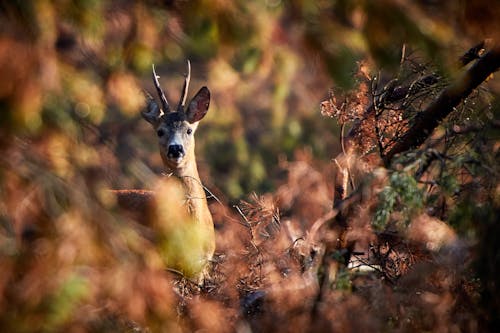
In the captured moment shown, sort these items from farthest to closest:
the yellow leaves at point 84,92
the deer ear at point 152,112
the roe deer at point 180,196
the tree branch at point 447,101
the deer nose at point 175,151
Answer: the deer ear at point 152,112
the deer nose at point 175,151
the tree branch at point 447,101
the yellow leaves at point 84,92
the roe deer at point 180,196

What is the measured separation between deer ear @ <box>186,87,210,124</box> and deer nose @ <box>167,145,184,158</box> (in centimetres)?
71

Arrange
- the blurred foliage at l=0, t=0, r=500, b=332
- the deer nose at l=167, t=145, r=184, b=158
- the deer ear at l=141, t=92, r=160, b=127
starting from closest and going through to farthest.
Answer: the blurred foliage at l=0, t=0, r=500, b=332, the deer nose at l=167, t=145, r=184, b=158, the deer ear at l=141, t=92, r=160, b=127

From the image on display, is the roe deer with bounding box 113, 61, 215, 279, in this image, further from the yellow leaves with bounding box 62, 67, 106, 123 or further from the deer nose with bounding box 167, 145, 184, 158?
the yellow leaves with bounding box 62, 67, 106, 123

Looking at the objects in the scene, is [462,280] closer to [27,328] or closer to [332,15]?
[332,15]

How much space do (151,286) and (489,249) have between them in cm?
177

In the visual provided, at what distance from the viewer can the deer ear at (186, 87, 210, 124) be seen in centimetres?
923

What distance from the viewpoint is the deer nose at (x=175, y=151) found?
27.9 ft

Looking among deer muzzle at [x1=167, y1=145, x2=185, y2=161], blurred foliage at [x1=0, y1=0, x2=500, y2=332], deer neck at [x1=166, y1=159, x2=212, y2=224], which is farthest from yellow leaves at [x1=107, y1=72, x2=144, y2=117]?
deer muzzle at [x1=167, y1=145, x2=185, y2=161]

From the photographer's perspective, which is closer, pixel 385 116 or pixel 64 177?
pixel 64 177

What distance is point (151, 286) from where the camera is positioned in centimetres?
328

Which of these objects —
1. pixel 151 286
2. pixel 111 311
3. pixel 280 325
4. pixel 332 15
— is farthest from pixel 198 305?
pixel 332 15

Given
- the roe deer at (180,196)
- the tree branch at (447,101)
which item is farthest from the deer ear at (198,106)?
the tree branch at (447,101)

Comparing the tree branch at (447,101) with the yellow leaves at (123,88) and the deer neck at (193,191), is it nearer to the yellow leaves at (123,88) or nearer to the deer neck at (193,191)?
the yellow leaves at (123,88)

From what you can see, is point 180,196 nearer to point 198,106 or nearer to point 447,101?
point 447,101
